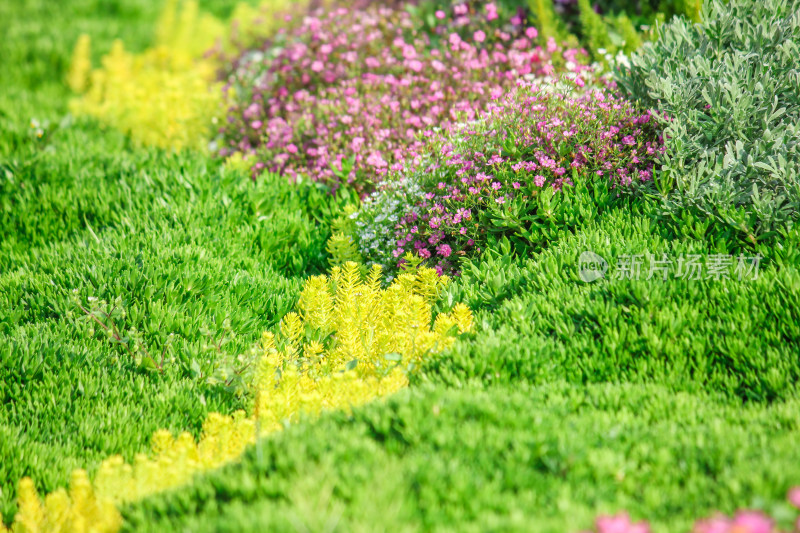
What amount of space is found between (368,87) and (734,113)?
3.40 metres

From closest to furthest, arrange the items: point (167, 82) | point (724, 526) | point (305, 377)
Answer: point (724, 526), point (305, 377), point (167, 82)

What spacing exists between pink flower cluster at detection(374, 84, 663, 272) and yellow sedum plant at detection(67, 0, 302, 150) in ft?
10.1

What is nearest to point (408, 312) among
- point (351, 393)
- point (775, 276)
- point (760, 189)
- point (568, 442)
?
point (351, 393)

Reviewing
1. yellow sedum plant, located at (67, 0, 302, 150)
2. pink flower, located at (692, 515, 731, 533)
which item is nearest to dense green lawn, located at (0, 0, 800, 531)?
pink flower, located at (692, 515, 731, 533)

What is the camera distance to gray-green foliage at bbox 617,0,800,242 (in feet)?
12.7

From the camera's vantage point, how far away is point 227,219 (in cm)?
518

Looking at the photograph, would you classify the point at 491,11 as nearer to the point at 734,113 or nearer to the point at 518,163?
the point at 518,163

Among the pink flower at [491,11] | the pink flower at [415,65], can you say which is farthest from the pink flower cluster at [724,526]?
the pink flower at [491,11]

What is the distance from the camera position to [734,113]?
399 cm

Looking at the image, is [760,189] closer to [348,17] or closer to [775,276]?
[775,276]

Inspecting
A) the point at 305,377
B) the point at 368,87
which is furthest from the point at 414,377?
the point at 368,87

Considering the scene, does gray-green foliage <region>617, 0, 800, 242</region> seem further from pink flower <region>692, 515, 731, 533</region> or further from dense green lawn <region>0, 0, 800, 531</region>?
pink flower <region>692, 515, 731, 533</region>

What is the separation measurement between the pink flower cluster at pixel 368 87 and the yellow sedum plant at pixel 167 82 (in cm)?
43

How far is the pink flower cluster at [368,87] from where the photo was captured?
5.72m
